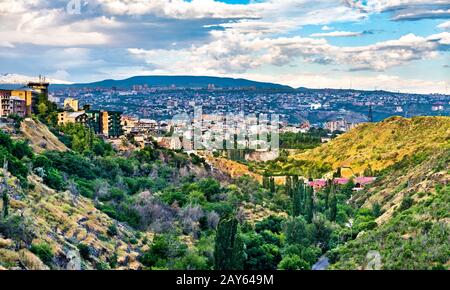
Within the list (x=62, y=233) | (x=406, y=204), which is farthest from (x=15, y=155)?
(x=406, y=204)

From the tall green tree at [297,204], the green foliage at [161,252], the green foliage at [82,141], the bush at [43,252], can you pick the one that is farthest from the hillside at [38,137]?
the bush at [43,252]

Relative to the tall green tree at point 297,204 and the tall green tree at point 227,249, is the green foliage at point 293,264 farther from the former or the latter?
the tall green tree at point 297,204

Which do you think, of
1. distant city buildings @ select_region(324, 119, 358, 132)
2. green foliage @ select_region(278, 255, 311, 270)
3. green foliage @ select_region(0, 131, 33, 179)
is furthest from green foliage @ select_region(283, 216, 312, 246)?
distant city buildings @ select_region(324, 119, 358, 132)

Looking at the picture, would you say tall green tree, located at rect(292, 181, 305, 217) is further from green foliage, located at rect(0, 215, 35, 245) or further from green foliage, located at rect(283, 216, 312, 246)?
green foliage, located at rect(0, 215, 35, 245)

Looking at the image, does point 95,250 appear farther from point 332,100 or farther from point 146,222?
point 332,100

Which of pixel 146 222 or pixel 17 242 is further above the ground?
pixel 17 242

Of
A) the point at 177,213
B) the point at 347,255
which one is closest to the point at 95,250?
the point at 347,255
